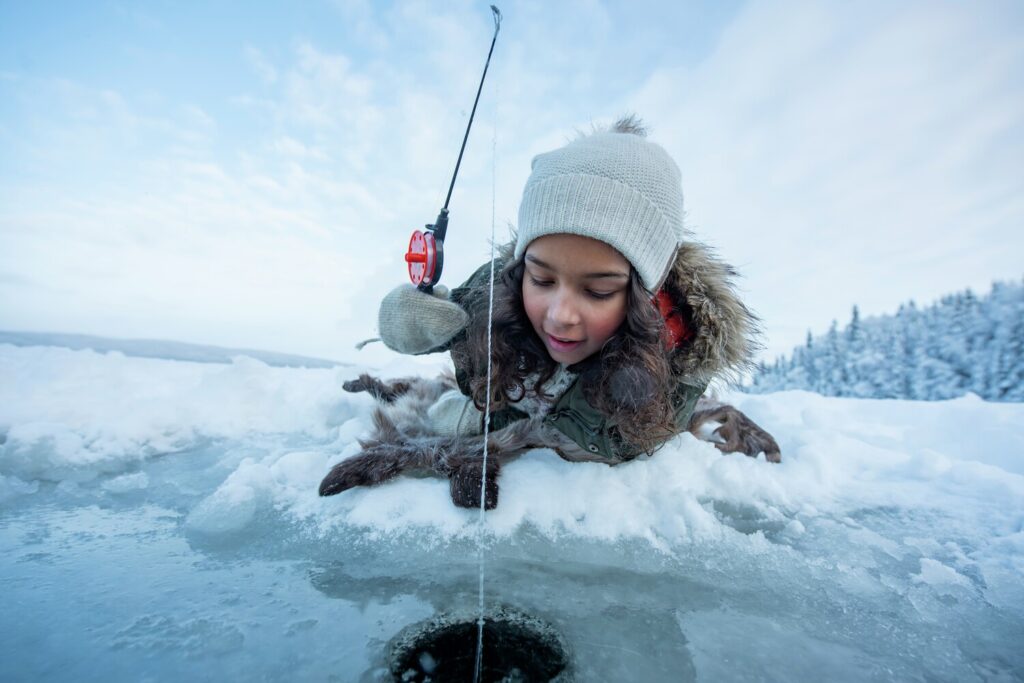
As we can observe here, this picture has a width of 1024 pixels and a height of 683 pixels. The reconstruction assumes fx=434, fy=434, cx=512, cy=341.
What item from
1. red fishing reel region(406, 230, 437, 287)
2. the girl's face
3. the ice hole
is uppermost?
red fishing reel region(406, 230, 437, 287)

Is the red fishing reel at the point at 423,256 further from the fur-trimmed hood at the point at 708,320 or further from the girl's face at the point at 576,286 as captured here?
the fur-trimmed hood at the point at 708,320

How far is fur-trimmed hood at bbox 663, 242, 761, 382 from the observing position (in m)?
2.09

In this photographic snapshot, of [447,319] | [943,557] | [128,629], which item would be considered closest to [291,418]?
[447,319]

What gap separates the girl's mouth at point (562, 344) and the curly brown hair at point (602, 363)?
0.44ft

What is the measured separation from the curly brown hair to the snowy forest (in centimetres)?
1228

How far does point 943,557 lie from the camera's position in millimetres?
1741

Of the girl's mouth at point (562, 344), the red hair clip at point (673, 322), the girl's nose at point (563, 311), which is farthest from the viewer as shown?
the red hair clip at point (673, 322)

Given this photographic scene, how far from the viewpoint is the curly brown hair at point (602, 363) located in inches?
75.7

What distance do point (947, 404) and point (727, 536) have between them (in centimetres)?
334

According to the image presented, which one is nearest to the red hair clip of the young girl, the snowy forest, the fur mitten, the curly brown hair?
the young girl

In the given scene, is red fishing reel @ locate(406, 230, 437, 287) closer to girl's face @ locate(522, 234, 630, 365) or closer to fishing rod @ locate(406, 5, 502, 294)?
fishing rod @ locate(406, 5, 502, 294)

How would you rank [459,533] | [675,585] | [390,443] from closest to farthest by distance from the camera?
1. [675,585]
2. [459,533]
3. [390,443]

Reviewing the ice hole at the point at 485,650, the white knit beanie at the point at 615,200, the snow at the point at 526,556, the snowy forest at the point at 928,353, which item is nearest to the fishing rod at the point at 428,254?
the white knit beanie at the point at 615,200

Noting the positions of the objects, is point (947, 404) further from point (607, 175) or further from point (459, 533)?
point (459, 533)
